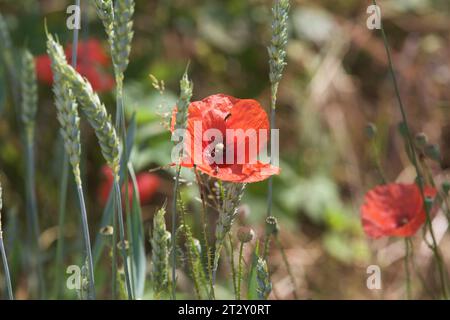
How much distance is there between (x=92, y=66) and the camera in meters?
1.34

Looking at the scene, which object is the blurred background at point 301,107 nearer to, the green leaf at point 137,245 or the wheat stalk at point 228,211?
the green leaf at point 137,245

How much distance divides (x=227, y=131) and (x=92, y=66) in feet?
2.18

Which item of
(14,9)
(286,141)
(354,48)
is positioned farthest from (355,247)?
(14,9)

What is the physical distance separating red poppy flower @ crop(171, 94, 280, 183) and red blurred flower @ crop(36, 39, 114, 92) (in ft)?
1.81

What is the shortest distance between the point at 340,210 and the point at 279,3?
101cm

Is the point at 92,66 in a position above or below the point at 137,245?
above

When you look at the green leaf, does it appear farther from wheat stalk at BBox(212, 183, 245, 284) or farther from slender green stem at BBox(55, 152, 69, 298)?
wheat stalk at BBox(212, 183, 245, 284)

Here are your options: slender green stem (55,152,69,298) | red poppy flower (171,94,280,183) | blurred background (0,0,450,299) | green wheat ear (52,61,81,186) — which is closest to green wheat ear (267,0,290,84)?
red poppy flower (171,94,280,183)

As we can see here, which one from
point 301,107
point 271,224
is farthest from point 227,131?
point 301,107

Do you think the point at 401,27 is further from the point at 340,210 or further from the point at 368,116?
the point at 340,210

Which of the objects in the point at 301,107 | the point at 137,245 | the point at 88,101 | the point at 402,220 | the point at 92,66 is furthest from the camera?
the point at 301,107

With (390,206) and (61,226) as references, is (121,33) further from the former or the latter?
(390,206)

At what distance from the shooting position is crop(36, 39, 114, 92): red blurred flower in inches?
51.8

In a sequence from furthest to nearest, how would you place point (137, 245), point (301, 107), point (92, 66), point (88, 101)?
point (301, 107) → point (92, 66) → point (137, 245) → point (88, 101)
